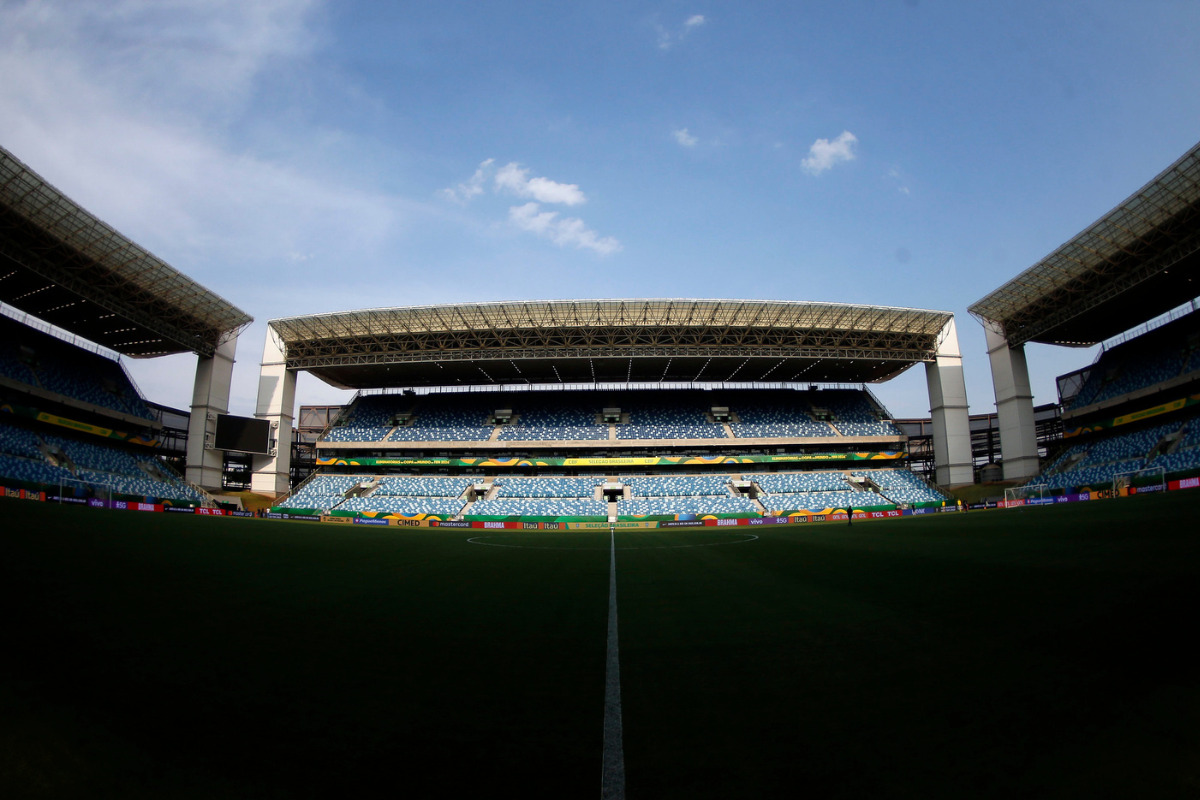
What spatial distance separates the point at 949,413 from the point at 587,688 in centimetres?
5798

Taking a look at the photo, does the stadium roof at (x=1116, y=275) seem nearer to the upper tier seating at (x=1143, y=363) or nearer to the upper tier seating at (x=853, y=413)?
the upper tier seating at (x=1143, y=363)

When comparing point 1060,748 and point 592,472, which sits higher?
point 592,472

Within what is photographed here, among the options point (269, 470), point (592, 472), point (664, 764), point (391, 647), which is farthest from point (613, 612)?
point (269, 470)

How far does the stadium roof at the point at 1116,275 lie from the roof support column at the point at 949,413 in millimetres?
4640

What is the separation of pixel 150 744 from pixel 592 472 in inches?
2168

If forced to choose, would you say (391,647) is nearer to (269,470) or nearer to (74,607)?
(74,607)

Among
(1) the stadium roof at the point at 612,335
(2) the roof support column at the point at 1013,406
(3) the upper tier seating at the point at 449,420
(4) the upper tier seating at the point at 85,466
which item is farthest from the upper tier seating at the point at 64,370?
(2) the roof support column at the point at 1013,406

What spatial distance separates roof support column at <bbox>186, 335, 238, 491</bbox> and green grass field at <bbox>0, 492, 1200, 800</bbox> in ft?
156

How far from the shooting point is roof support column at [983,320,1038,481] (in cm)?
4717

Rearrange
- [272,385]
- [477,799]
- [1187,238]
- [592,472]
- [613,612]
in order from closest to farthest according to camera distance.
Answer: [477,799], [613,612], [1187,238], [272,385], [592,472]

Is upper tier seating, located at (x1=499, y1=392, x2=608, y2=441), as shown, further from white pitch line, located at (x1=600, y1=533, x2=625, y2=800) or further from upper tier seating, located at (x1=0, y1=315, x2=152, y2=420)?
white pitch line, located at (x1=600, y1=533, x2=625, y2=800)

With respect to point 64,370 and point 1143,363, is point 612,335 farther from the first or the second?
point 64,370

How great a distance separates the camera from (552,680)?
4.33 metres

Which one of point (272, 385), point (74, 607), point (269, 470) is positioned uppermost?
point (272, 385)
